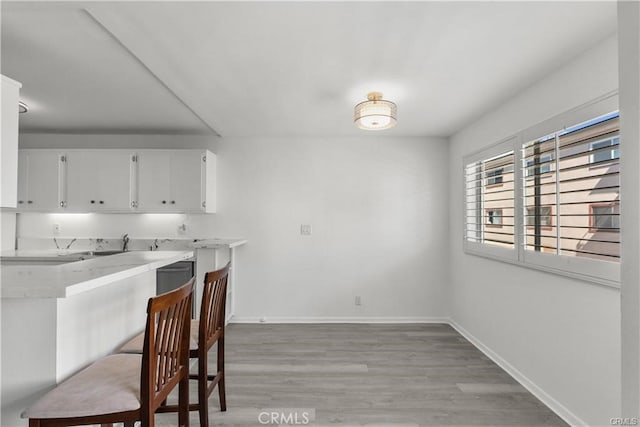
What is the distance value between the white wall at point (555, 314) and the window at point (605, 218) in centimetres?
35

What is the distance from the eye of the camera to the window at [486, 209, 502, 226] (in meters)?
3.20

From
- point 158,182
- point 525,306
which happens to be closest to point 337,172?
point 158,182

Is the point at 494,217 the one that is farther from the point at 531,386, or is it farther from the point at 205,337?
the point at 205,337

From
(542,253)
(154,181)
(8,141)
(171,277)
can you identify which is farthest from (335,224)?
(8,141)

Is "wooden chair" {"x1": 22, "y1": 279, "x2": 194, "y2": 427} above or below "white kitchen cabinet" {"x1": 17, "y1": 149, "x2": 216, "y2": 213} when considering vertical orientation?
below

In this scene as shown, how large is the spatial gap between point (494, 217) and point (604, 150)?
1381 millimetres

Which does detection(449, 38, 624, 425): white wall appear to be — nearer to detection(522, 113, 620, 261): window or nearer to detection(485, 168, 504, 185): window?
detection(522, 113, 620, 261): window

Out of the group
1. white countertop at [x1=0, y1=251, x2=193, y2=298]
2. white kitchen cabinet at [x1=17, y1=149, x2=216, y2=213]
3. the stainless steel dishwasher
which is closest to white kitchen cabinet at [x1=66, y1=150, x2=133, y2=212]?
white kitchen cabinet at [x1=17, y1=149, x2=216, y2=213]

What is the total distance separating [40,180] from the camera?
3996mm

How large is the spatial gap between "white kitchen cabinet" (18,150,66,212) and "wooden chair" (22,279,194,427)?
3425mm

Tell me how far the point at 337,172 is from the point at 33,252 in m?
3.72

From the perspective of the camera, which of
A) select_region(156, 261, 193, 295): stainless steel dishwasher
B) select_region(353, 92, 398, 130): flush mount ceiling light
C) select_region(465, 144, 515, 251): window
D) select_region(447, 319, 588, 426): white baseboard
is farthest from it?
select_region(156, 261, 193, 295): stainless steel dishwasher

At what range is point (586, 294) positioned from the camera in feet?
6.91

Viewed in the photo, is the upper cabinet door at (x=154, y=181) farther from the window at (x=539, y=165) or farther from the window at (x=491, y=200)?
the window at (x=539, y=165)
